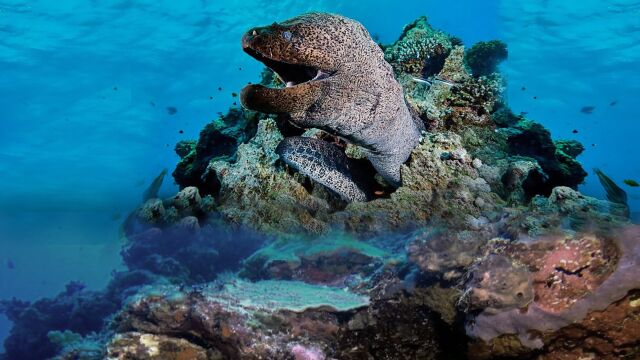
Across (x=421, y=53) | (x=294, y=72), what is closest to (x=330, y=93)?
(x=294, y=72)

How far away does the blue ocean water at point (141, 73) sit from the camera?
22.7m

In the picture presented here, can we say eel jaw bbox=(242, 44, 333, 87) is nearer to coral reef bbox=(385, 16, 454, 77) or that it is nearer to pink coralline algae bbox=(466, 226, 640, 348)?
pink coralline algae bbox=(466, 226, 640, 348)

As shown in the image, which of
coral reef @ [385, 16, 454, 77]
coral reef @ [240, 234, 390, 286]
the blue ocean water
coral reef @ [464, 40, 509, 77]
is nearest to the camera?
coral reef @ [240, 234, 390, 286]

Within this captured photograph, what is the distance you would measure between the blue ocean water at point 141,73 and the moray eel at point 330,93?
1516 cm

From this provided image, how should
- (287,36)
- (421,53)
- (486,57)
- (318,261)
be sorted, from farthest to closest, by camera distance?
(486,57) < (421,53) < (318,261) < (287,36)

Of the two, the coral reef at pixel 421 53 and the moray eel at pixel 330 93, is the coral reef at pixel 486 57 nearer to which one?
the coral reef at pixel 421 53

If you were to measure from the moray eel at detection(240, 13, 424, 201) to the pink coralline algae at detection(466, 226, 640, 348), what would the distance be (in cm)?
144

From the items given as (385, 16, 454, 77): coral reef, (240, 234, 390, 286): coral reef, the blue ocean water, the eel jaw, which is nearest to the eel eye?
the eel jaw

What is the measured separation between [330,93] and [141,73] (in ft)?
96.3

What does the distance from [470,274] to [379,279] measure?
2.80 ft

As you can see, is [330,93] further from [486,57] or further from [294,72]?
[486,57]

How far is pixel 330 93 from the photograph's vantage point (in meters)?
2.88

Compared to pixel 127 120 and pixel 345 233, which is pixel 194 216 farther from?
pixel 127 120

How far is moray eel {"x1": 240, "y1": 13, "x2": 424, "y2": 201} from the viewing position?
2635mm
